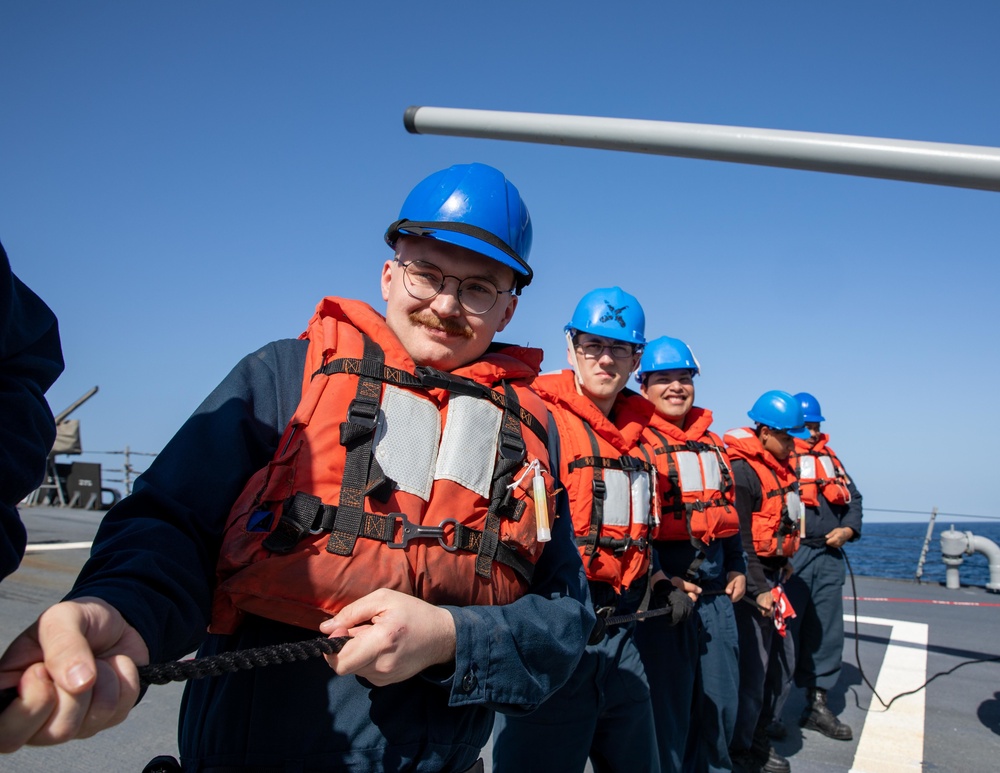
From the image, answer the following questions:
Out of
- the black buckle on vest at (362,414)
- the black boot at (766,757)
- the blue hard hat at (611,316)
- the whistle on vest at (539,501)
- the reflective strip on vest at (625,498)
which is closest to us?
the black buckle on vest at (362,414)

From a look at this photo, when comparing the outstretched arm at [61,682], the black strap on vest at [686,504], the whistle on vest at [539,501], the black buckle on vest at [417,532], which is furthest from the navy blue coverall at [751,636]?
the outstretched arm at [61,682]

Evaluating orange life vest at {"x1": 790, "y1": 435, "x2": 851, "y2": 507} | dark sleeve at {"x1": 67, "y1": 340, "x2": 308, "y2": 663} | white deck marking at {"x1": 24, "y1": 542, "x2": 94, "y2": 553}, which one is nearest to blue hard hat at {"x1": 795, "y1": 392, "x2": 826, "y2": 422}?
orange life vest at {"x1": 790, "y1": 435, "x2": 851, "y2": 507}

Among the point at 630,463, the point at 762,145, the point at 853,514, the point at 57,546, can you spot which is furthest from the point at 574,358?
the point at 57,546

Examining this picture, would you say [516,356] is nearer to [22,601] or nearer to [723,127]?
[723,127]

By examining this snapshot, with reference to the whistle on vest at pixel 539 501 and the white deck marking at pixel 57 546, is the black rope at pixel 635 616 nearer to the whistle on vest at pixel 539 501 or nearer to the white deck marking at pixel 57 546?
the whistle on vest at pixel 539 501

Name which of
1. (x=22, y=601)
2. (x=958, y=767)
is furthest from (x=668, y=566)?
(x=22, y=601)

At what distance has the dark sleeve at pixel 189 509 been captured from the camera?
1212 mm

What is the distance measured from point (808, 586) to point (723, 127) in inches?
221

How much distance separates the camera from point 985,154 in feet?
5.96

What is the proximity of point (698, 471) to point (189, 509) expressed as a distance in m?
3.72

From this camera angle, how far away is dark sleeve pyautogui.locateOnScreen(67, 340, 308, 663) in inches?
47.7

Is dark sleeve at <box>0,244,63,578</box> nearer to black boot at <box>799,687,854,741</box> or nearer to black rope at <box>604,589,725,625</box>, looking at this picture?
black rope at <box>604,589,725,625</box>

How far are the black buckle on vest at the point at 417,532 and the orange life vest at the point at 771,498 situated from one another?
469 cm

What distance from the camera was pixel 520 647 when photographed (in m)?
1.55
